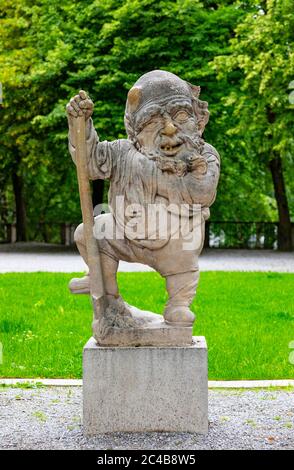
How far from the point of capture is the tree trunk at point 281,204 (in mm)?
26703

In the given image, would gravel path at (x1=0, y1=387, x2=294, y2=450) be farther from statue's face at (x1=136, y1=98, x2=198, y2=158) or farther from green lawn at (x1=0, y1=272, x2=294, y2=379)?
statue's face at (x1=136, y1=98, x2=198, y2=158)

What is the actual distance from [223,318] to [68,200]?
2709 centimetres

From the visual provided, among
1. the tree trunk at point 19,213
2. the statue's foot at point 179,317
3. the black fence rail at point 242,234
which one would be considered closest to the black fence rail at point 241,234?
the black fence rail at point 242,234

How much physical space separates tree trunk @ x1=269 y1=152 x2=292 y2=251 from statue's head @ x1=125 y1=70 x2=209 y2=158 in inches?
815

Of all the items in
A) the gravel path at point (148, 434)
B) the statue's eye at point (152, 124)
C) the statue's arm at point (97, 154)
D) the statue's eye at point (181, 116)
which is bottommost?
the gravel path at point (148, 434)

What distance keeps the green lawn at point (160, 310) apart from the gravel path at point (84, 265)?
2.93 m

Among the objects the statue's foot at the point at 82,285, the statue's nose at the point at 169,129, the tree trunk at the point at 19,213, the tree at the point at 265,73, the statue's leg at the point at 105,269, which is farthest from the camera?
the tree trunk at the point at 19,213

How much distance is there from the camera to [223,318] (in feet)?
36.6

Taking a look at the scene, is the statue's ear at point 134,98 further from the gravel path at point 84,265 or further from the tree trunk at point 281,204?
the tree trunk at point 281,204

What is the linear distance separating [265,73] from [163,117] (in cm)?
1613

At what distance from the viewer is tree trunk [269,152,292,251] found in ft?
87.6

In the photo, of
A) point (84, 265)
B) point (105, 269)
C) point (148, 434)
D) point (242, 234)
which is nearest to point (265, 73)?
point (84, 265)

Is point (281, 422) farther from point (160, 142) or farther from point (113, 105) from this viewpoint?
point (113, 105)

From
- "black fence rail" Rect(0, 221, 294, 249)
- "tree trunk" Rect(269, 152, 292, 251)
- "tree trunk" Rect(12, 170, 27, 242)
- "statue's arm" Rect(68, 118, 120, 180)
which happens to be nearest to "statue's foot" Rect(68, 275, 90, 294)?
"statue's arm" Rect(68, 118, 120, 180)
